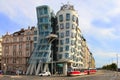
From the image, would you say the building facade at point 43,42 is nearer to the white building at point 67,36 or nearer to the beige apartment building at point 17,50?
the white building at point 67,36

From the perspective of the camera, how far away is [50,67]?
111812 millimetres

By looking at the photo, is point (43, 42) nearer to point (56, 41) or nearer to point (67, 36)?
point (56, 41)

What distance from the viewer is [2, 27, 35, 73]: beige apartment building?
122 meters

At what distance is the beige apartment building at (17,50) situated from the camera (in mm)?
122125

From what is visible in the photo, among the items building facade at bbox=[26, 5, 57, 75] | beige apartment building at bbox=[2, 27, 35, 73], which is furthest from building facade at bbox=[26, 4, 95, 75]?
beige apartment building at bbox=[2, 27, 35, 73]

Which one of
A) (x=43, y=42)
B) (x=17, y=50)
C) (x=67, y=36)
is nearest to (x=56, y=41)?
(x=43, y=42)

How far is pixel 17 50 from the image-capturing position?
413 feet

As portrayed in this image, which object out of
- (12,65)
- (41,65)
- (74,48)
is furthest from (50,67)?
(12,65)

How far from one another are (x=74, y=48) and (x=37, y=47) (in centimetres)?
1547

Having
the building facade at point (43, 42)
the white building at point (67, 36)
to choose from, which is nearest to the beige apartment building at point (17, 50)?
the building facade at point (43, 42)

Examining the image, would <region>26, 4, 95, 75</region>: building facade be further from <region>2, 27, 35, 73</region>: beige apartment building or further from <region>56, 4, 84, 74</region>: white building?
<region>2, 27, 35, 73</region>: beige apartment building

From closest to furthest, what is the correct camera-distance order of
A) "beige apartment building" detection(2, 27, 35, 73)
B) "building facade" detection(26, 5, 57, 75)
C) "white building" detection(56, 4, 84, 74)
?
"building facade" detection(26, 5, 57, 75), "white building" detection(56, 4, 84, 74), "beige apartment building" detection(2, 27, 35, 73)

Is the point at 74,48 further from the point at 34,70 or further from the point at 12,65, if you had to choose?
the point at 12,65

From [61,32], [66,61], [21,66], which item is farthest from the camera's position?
[21,66]
